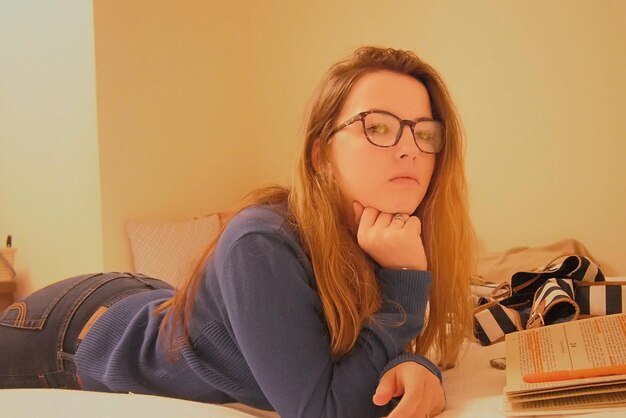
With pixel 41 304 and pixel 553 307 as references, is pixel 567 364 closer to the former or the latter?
pixel 553 307

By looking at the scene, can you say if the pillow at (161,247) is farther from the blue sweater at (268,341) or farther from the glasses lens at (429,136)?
the glasses lens at (429,136)

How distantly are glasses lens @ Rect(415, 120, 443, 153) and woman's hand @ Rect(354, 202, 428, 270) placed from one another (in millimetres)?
119

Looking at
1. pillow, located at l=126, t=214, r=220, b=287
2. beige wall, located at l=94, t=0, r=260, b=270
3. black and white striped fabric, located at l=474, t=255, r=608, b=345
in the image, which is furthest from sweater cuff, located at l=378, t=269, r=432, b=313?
beige wall, located at l=94, t=0, r=260, b=270

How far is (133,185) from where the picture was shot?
2.31m

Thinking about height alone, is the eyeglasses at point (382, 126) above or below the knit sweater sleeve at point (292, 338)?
above

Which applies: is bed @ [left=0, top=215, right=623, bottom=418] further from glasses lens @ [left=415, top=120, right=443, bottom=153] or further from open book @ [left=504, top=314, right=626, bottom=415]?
glasses lens @ [left=415, top=120, right=443, bottom=153]

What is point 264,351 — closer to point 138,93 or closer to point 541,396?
point 541,396

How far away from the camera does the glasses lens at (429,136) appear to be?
87cm

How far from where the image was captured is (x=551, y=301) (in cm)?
107

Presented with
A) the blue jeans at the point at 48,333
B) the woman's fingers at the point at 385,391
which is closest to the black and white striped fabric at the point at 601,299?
the woman's fingers at the point at 385,391

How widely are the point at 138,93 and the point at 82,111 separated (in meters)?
0.24

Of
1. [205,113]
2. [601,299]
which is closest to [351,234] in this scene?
[601,299]

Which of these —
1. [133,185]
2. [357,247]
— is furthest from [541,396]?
[133,185]

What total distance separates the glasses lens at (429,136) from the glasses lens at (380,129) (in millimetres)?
48
